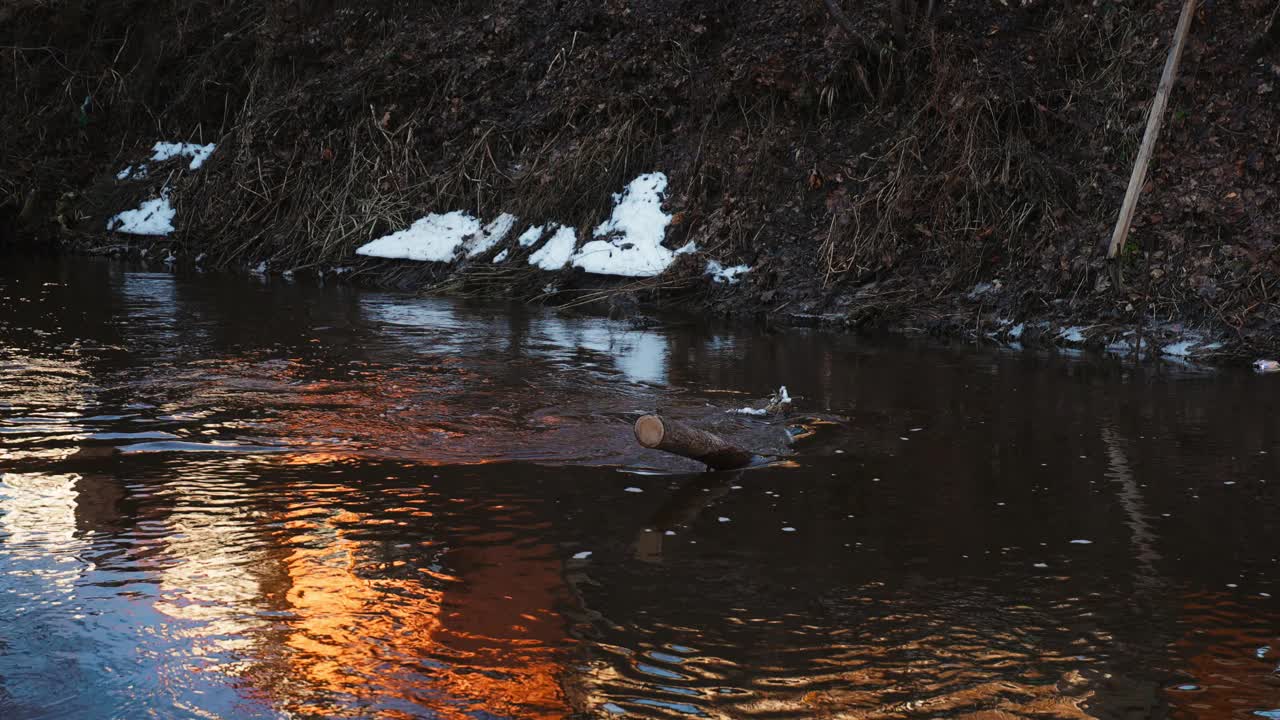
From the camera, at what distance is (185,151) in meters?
21.5

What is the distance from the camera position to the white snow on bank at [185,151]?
21016mm

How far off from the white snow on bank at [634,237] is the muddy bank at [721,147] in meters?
0.17

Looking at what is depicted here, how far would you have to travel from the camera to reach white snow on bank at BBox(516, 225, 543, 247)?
A: 16547 mm

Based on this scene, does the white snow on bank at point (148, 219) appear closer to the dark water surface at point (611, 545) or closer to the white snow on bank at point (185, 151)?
the white snow on bank at point (185, 151)

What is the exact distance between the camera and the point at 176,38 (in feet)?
74.7

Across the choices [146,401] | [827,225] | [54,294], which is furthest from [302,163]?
[146,401]

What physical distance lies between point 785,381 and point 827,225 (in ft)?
16.5

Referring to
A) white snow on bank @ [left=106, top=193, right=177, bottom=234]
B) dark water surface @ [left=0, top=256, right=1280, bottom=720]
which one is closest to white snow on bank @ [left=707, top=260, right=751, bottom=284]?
dark water surface @ [left=0, top=256, right=1280, bottom=720]

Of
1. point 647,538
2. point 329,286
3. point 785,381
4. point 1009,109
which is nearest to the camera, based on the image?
point 647,538

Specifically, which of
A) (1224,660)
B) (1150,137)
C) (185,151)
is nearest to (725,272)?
(1150,137)

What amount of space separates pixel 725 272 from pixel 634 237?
1.52 meters

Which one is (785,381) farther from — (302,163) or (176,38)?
(176,38)

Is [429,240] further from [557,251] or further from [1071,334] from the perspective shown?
[1071,334]

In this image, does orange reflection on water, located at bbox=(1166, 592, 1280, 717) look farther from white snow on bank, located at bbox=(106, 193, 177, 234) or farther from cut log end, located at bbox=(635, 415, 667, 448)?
white snow on bank, located at bbox=(106, 193, 177, 234)
